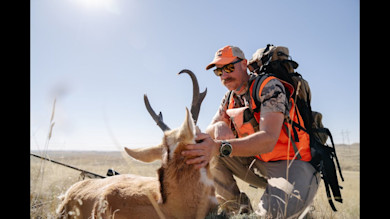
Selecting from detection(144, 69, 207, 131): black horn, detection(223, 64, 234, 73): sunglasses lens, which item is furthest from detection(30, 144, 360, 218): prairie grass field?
detection(223, 64, 234, 73): sunglasses lens

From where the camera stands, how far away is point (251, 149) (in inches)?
138

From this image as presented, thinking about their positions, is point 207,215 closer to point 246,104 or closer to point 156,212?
point 156,212

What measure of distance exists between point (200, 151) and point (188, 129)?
Result: 30cm

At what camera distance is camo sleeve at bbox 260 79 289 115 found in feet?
13.1

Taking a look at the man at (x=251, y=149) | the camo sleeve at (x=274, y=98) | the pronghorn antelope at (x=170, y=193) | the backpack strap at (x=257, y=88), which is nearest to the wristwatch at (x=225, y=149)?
the man at (x=251, y=149)

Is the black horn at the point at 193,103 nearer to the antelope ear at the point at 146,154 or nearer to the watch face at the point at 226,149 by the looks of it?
the antelope ear at the point at 146,154

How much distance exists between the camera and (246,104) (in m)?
5.03

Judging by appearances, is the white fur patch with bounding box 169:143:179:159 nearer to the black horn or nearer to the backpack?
the black horn

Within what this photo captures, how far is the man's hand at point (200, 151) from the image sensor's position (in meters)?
2.96
